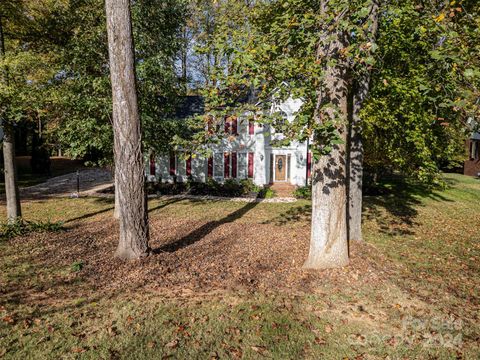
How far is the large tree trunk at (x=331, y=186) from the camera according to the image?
6.57m

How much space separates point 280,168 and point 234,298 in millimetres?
18087

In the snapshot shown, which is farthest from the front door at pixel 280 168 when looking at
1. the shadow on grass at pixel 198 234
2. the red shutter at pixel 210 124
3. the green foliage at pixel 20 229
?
the red shutter at pixel 210 124

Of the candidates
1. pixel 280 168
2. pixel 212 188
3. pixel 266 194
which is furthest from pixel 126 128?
pixel 280 168

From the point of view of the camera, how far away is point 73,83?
1182cm

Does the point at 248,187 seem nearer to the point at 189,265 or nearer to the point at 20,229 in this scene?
the point at 20,229

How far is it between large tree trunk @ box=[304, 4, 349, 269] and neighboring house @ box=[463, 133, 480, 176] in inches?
1137

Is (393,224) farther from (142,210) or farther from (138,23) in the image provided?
(138,23)

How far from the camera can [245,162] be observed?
21.9m

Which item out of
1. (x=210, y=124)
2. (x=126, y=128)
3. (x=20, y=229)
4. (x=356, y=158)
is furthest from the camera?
(x=20, y=229)

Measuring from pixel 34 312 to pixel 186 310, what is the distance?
2.47 m

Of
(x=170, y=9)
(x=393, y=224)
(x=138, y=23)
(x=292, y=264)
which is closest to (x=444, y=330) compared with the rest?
(x=292, y=264)

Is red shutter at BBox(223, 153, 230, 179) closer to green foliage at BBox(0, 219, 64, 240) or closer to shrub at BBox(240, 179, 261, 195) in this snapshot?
shrub at BBox(240, 179, 261, 195)

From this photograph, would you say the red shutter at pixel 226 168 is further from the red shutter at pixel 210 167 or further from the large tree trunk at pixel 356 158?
the large tree trunk at pixel 356 158

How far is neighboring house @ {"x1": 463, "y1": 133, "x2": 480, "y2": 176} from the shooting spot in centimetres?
2877
